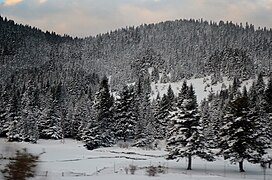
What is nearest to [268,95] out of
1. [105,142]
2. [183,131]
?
[105,142]

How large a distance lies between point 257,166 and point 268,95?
205 ft

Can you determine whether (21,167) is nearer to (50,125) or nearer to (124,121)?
(124,121)

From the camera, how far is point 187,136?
3850 centimetres

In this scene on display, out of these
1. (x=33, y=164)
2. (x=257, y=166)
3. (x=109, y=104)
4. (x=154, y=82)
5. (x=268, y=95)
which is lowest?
(x=257, y=166)

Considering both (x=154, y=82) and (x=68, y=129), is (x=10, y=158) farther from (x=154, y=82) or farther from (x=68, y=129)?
(x=154, y=82)

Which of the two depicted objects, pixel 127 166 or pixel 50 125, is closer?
pixel 127 166

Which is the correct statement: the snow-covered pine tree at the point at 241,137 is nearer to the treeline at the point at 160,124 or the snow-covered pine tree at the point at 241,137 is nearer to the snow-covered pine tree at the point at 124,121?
the treeline at the point at 160,124

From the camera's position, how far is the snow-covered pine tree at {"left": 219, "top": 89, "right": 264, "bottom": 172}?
37.0 metres

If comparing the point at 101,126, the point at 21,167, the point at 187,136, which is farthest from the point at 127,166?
the point at 21,167

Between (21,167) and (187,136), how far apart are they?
112 feet

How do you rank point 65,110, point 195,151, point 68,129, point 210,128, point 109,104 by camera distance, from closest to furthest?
point 195,151
point 109,104
point 210,128
point 68,129
point 65,110

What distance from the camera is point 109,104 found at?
214 feet

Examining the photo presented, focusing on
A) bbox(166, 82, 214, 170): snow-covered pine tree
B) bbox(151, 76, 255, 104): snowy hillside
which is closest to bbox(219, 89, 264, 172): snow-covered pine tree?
bbox(166, 82, 214, 170): snow-covered pine tree

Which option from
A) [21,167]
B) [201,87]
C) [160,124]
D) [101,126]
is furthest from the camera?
[201,87]
